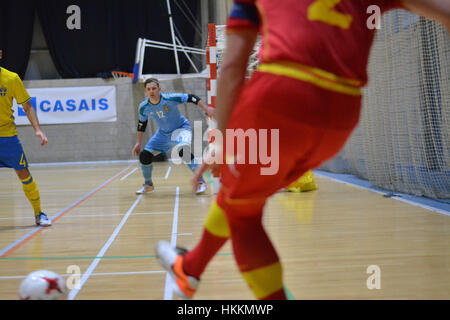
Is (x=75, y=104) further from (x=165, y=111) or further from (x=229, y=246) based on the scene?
(x=229, y=246)

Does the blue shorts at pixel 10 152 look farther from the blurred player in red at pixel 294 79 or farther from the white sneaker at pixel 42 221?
the blurred player in red at pixel 294 79

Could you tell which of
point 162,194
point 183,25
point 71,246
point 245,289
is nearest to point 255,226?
point 245,289

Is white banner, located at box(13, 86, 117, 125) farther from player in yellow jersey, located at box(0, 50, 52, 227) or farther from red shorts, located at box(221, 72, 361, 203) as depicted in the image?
red shorts, located at box(221, 72, 361, 203)

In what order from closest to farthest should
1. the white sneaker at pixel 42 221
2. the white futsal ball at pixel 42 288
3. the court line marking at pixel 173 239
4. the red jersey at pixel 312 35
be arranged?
1. the red jersey at pixel 312 35
2. the white futsal ball at pixel 42 288
3. the court line marking at pixel 173 239
4. the white sneaker at pixel 42 221

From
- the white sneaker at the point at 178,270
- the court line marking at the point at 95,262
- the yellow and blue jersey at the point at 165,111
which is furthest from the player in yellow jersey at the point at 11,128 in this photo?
the white sneaker at the point at 178,270

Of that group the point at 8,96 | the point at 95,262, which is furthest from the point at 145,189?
the point at 95,262

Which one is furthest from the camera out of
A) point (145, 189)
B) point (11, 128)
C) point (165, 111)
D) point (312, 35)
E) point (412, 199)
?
point (145, 189)

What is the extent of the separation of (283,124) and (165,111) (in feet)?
19.3

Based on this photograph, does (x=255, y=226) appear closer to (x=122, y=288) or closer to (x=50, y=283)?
(x=50, y=283)

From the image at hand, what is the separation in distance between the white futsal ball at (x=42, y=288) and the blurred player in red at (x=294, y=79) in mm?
1352

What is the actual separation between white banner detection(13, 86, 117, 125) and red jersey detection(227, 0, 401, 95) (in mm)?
14832

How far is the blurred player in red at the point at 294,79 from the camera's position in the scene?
1.23 m

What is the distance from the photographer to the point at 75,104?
50.8ft
